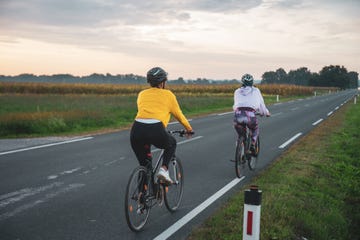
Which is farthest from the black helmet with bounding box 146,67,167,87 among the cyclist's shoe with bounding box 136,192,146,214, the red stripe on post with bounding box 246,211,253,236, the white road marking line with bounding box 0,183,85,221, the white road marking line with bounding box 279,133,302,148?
the white road marking line with bounding box 279,133,302,148

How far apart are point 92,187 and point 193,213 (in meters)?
2.11

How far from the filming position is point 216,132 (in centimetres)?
1471

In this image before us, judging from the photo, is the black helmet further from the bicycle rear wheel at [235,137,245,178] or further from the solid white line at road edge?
the bicycle rear wheel at [235,137,245,178]

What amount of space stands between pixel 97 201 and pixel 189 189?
68.6 inches

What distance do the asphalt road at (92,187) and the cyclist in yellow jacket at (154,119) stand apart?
0.91 metres

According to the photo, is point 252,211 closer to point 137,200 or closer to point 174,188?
point 137,200

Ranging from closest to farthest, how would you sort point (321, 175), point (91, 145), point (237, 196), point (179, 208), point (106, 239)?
point (106, 239)
point (179, 208)
point (237, 196)
point (321, 175)
point (91, 145)

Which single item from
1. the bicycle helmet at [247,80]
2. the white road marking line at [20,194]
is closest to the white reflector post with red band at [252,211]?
the white road marking line at [20,194]

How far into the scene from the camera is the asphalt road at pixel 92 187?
4.72 meters

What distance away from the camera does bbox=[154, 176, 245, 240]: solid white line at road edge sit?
15.3 ft

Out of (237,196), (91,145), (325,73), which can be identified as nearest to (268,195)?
(237,196)

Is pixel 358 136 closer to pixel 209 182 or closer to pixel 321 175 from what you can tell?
pixel 321 175

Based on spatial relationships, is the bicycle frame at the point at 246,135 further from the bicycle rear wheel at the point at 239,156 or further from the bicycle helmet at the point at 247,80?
the bicycle helmet at the point at 247,80

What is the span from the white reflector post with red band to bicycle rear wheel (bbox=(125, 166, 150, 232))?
1.57 m
